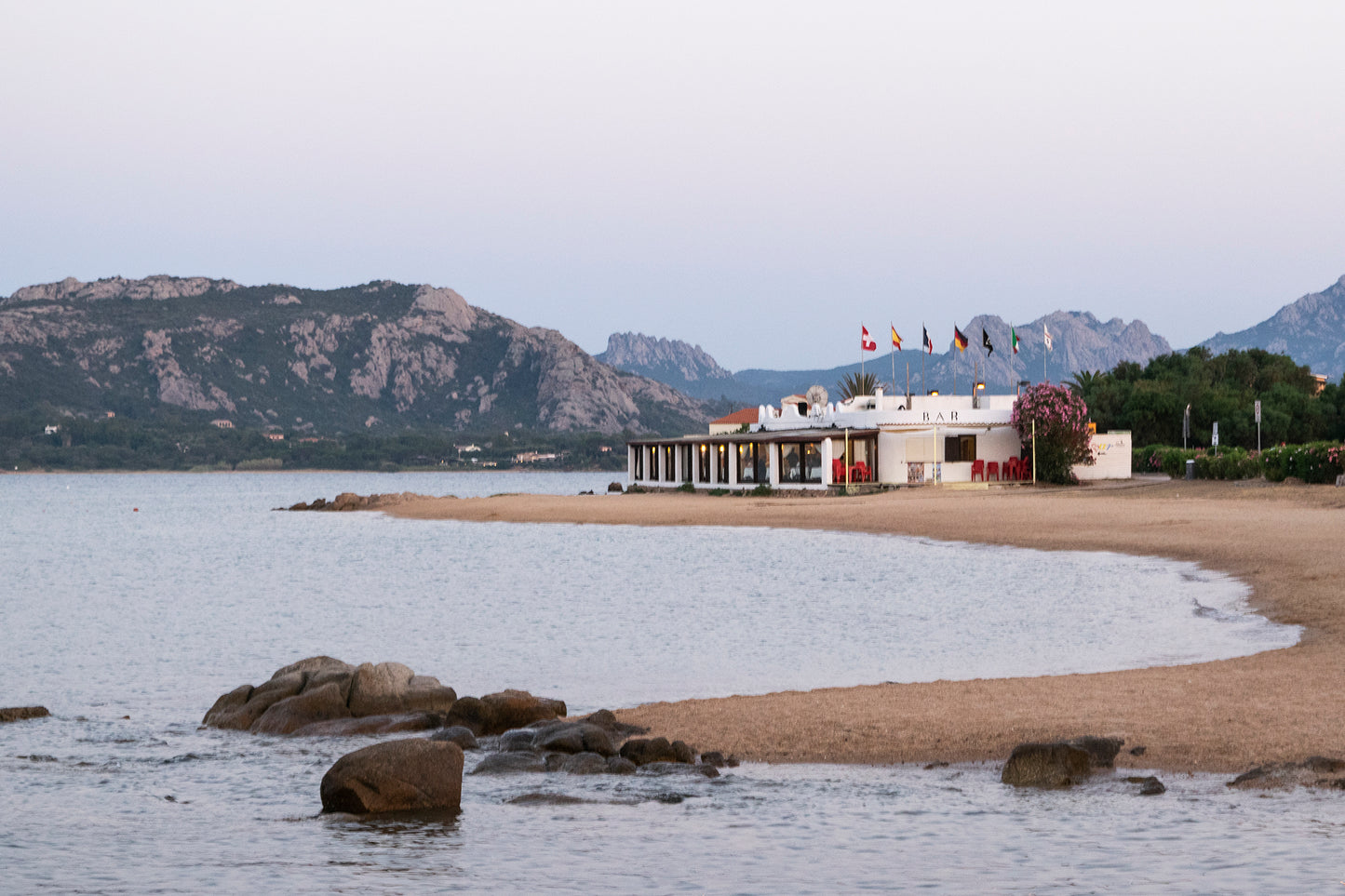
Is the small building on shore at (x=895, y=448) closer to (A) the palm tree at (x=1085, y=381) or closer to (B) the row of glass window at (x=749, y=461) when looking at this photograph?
(B) the row of glass window at (x=749, y=461)

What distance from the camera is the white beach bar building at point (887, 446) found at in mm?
63688

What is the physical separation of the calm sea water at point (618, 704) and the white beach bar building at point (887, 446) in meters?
21.9

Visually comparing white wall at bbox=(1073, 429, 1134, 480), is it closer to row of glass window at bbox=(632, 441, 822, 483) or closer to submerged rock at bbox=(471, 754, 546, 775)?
row of glass window at bbox=(632, 441, 822, 483)

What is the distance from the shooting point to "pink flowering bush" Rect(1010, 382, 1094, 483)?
62.2 meters

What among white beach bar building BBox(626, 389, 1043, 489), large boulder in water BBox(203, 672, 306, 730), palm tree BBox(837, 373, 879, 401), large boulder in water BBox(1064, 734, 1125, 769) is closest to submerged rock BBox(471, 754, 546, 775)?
large boulder in water BBox(203, 672, 306, 730)

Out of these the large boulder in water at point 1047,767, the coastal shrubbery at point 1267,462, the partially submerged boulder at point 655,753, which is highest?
the coastal shrubbery at point 1267,462

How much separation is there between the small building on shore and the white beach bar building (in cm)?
4

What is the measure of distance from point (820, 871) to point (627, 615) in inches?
636

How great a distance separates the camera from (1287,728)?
1184 cm

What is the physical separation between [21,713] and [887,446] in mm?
51868

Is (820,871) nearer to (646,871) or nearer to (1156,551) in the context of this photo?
(646,871)

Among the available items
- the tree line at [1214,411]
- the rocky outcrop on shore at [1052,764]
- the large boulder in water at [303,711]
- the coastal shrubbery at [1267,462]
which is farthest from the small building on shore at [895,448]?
the rocky outcrop on shore at [1052,764]

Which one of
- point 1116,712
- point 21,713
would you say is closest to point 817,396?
point 21,713

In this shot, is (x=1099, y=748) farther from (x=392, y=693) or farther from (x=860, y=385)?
(x=860, y=385)
